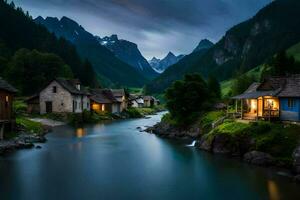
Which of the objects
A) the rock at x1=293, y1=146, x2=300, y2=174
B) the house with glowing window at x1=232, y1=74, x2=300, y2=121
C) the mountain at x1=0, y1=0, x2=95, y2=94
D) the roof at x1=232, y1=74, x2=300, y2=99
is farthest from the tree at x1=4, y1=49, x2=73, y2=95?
the rock at x1=293, y1=146, x2=300, y2=174

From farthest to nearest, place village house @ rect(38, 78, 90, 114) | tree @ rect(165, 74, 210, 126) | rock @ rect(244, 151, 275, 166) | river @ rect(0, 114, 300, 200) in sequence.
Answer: village house @ rect(38, 78, 90, 114) < tree @ rect(165, 74, 210, 126) < rock @ rect(244, 151, 275, 166) < river @ rect(0, 114, 300, 200)

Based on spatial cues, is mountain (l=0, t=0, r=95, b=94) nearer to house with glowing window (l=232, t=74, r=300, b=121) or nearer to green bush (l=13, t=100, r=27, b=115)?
green bush (l=13, t=100, r=27, b=115)

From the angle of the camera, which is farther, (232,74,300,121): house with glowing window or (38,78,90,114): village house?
(38,78,90,114): village house

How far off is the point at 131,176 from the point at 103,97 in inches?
3142

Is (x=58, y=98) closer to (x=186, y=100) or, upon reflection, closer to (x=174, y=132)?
(x=174, y=132)

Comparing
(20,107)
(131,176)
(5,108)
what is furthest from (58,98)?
(131,176)

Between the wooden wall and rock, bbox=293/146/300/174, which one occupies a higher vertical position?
the wooden wall

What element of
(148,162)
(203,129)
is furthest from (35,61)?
(148,162)

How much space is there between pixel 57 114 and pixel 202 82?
36.3 m

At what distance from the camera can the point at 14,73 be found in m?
100

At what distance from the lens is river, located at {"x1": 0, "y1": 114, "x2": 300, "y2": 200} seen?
1017 inches

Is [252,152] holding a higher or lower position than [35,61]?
lower

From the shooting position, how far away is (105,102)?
105m

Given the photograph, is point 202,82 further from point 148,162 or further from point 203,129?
point 148,162
